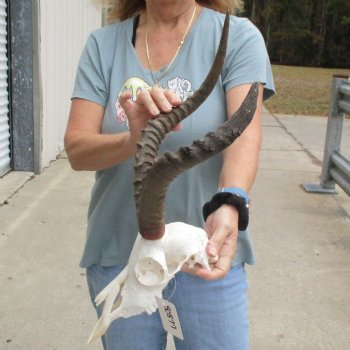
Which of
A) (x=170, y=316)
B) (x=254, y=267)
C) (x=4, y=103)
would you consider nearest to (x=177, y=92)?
(x=170, y=316)

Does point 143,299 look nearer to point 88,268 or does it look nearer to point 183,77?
point 88,268

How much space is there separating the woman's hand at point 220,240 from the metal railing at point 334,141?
A: 466 centimetres

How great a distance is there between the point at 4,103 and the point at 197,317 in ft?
16.3

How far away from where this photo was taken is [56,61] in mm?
7320

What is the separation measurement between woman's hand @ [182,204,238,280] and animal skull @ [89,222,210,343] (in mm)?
26

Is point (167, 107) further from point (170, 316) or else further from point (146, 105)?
point (170, 316)

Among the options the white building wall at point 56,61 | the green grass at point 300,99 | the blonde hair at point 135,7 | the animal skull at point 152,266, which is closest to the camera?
the animal skull at point 152,266

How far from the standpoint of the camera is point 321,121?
40.3 feet

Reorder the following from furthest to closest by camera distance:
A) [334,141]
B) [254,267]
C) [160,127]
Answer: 1. [334,141]
2. [254,267]
3. [160,127]

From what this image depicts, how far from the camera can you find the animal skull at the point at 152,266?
1581mm

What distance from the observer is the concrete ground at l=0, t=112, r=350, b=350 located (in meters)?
3.60

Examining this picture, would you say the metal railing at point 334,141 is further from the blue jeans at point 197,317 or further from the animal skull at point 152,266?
the animal skull at point 152,266

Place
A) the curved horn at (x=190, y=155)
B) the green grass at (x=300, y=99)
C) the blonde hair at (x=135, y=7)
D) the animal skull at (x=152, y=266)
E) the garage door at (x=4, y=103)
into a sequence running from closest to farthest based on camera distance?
the curved horn at (x=190, y=155) < the animal skull at (x=152, y=266) < the blonde hair at (x=135, y=7) < the garage door at (x=4, y=103) < the green grass at (x=300, y=99)

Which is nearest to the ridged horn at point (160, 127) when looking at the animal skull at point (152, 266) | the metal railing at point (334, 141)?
the animal skull at point (152, 266)
